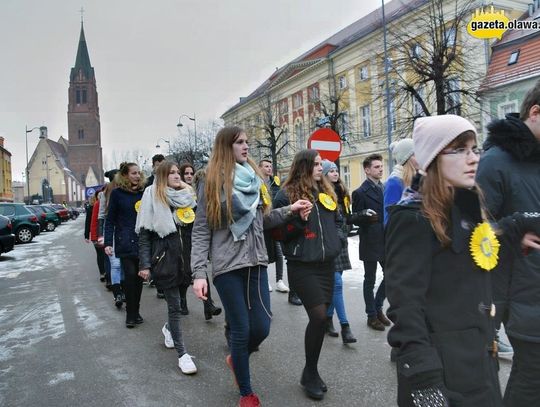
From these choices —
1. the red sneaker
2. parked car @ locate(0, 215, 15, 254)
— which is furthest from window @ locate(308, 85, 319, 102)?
the red sneaker

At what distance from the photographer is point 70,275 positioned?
460 inches

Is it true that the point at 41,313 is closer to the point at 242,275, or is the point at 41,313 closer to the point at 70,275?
the point at 70,275

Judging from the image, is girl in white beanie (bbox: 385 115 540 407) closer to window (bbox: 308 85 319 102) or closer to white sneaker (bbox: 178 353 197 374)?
white sneaker (bbox: 178 353 197 374)

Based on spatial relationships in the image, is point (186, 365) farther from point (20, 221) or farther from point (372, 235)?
point (20, 221)

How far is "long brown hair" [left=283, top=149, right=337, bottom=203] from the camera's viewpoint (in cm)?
433

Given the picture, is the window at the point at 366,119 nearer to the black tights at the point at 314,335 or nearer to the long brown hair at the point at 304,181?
the long brown hair at the point at 304,181

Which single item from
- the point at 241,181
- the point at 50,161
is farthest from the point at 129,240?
the point at 50,161

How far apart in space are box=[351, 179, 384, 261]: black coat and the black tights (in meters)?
1.95

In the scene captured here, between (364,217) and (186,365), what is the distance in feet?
8.48

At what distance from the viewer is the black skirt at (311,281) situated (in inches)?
155

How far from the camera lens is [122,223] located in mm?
6215

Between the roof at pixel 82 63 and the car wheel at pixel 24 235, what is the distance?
93.0 metres

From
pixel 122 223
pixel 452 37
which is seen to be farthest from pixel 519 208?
pixel 452 37

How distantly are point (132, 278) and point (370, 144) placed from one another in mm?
36011
